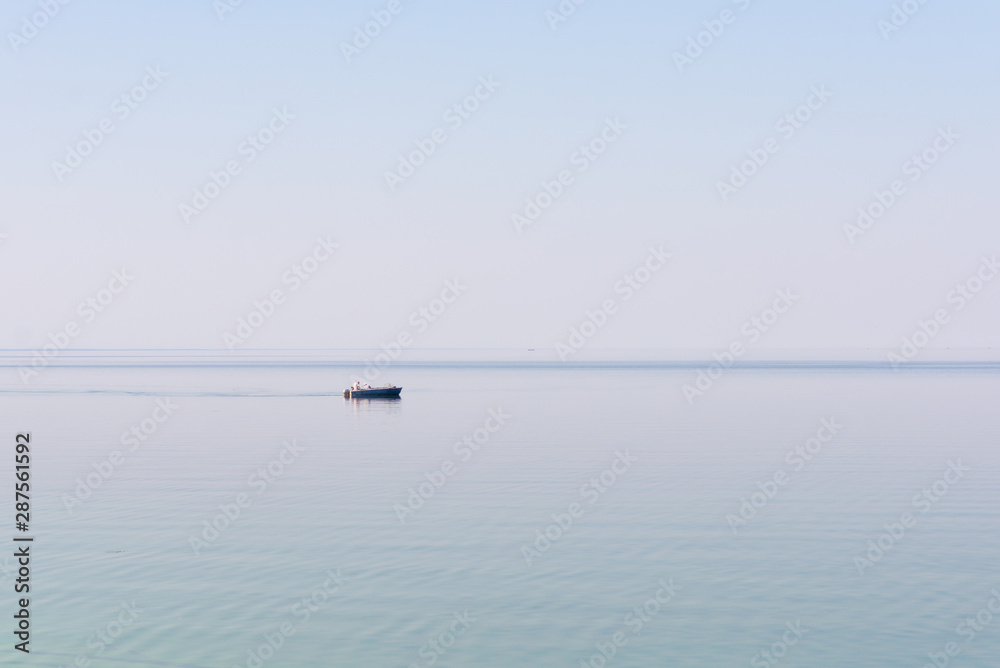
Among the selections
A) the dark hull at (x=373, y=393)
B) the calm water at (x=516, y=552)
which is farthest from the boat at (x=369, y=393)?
Answer: the calm water at (x=516, y=552)

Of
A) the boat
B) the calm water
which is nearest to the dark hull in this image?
the boat

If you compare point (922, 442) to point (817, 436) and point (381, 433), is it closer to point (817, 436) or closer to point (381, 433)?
point (817, 436)

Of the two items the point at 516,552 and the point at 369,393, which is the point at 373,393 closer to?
the point at 369,393

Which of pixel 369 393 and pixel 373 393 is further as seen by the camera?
pixel 373 393

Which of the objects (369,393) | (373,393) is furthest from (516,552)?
(373,393)

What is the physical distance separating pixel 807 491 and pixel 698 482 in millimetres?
5531

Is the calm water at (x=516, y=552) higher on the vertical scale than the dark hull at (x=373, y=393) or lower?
lower

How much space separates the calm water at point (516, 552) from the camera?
78.6ft

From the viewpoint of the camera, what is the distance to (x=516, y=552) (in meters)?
33.5

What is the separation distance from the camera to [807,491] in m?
46.9

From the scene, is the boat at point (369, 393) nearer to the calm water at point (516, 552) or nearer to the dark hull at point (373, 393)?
the dark hull at point (373, 393)

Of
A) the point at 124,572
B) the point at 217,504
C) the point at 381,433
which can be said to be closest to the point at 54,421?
the point at 381,433

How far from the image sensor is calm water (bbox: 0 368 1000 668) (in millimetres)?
23969

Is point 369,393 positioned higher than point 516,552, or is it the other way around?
point 369,393
